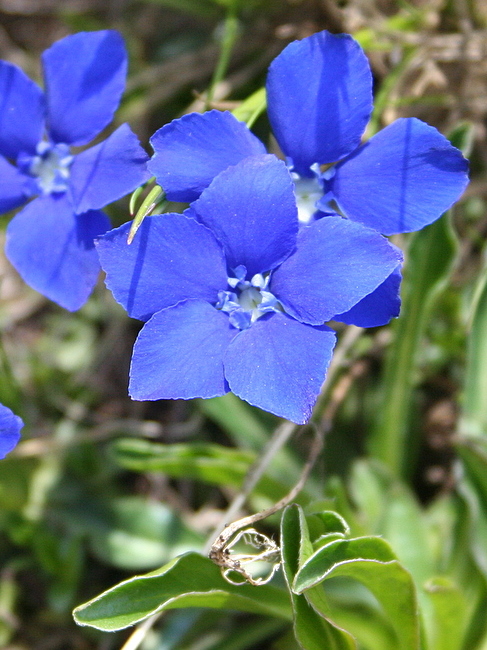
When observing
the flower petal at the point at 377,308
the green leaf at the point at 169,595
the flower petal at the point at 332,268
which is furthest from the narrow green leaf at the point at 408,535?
the flower petal at the point at 332,268

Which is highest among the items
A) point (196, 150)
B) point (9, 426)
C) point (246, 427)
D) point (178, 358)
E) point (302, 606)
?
point (196, 150)

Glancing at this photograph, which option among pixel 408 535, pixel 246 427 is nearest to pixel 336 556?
pixel 408 535

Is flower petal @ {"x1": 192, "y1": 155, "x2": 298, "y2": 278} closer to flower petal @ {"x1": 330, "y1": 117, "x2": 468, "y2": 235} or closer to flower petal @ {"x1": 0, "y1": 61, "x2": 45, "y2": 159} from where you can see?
flower petal @ {"x1": 330, "y1": 117, "x2": 468, "y2": 235}

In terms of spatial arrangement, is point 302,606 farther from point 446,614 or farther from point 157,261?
point 157,261

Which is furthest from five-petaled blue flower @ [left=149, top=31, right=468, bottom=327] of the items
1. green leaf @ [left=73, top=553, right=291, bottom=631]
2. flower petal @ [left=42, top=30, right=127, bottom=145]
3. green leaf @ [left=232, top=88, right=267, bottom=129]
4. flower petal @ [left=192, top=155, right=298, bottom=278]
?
green leaf @ [left=73, top=553, right=291, bottom=631]

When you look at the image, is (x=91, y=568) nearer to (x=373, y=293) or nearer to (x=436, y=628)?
(x=436, y=628)

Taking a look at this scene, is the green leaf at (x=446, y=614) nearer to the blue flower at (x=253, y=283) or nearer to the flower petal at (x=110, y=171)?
the blue flower at (x=253, y=283)
